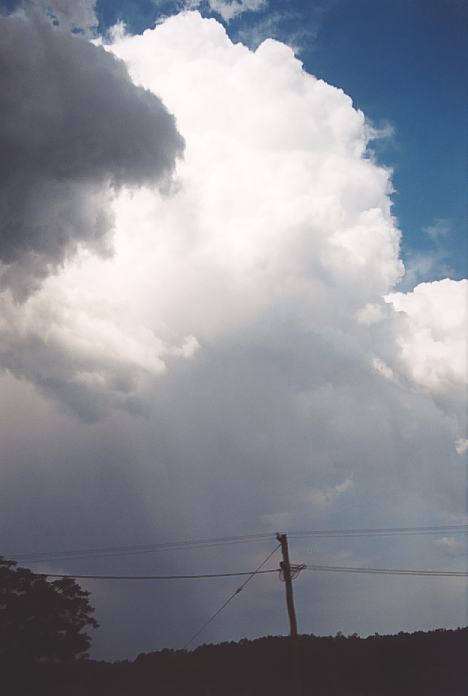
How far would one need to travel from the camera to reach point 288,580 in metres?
28.0

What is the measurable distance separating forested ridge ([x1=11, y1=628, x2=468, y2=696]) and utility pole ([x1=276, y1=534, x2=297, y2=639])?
11448mm

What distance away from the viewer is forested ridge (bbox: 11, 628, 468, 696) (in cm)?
3662

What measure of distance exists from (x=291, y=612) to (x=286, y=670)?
1595 cm

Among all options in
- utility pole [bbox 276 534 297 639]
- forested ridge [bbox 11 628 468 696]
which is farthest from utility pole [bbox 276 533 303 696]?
forested ridge [bbox 11 628 468 696]

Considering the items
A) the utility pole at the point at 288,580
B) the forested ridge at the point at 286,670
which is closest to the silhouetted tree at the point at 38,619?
the forested ridge at the point at 286,670

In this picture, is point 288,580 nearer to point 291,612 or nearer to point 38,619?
point 291,612

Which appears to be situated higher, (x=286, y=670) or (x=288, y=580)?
(x=288, y=580)

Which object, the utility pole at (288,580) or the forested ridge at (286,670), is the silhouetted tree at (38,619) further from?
the utility pole at (288,580)

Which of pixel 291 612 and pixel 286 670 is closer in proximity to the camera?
pixel 291 612

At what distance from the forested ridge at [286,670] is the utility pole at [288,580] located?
11448 millimetres

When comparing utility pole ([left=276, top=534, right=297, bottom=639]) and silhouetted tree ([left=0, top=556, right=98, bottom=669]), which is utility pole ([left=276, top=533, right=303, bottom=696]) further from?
silhouetted tree ([left=0, top=556, right=98, bottom=669])

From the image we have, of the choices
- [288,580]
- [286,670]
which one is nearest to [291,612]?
[288,580]

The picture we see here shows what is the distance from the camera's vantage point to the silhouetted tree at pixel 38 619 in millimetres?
33719

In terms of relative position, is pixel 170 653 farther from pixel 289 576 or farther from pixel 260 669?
pixel 289 576
